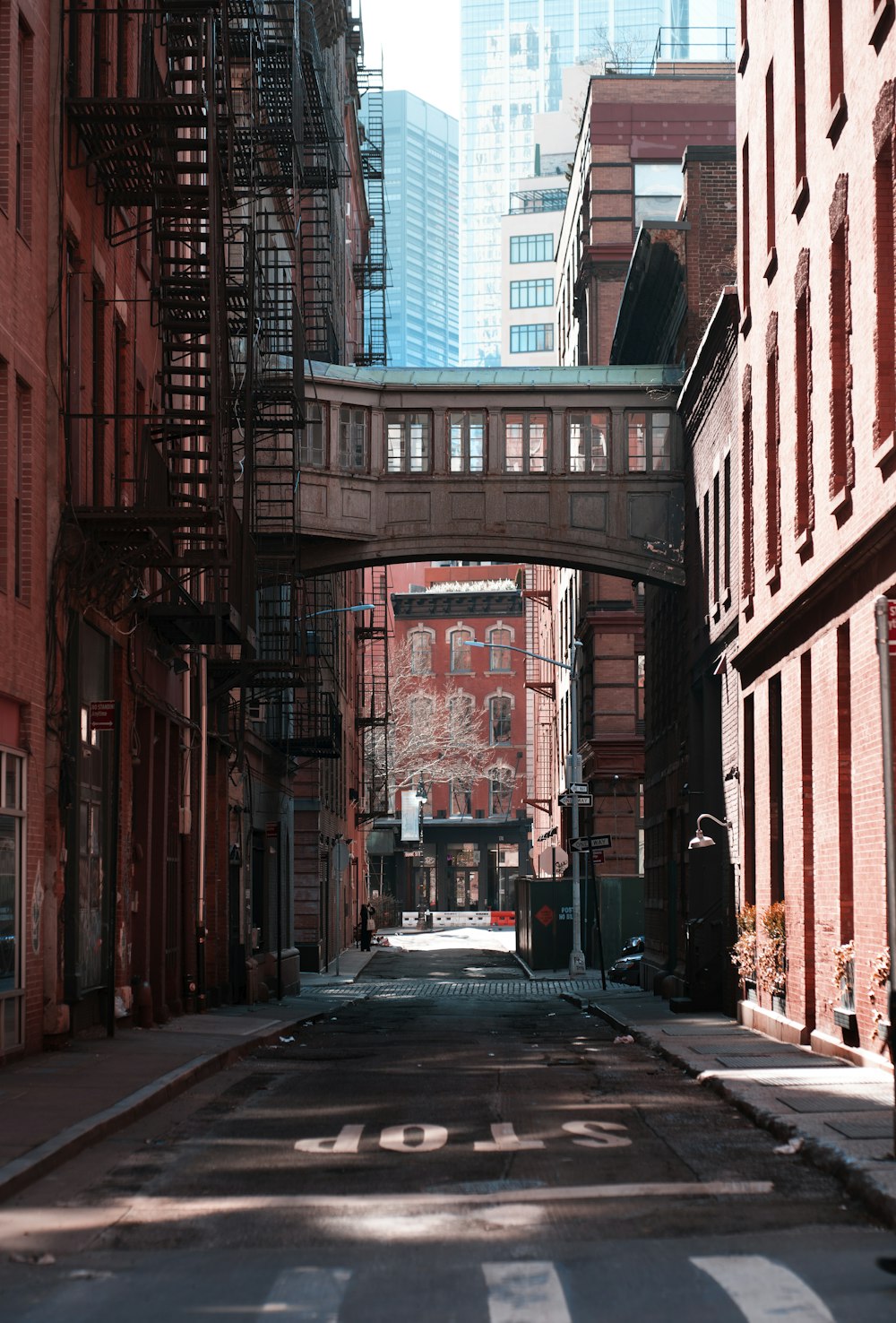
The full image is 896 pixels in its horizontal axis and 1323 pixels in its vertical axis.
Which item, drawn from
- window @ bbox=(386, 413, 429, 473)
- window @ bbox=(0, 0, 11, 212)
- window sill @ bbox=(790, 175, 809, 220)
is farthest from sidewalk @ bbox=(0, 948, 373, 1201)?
window @ bbox=(386, 413, 429, 473)

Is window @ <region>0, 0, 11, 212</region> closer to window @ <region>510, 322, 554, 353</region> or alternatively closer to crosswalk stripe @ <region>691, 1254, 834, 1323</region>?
crosswalk stripe @ <region>691, 1254, 834, 1323</region>

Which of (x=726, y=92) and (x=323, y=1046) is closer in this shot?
(x=323, y=1046)

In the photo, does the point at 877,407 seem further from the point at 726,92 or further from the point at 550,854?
the point at 550,854

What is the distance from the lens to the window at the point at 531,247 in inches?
6747

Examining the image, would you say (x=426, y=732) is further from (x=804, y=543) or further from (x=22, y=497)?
(x=22, y=497)

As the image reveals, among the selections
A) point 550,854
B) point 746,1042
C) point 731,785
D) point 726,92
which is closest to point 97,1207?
point 746,1042

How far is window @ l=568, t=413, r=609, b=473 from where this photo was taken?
115ft

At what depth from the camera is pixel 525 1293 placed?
7.55 m

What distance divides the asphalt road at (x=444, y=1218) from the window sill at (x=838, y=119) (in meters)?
9.77

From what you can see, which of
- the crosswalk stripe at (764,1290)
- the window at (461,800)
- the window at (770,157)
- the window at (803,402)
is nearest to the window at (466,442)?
the window at (770,157)

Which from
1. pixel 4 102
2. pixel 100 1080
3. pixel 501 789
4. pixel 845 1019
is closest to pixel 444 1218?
pixel 100 1080

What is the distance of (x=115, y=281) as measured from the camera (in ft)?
73.7

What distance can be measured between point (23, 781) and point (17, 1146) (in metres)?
7.11

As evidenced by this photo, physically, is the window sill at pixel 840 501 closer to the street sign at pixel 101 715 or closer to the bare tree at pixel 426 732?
the street sign at pixel 101 715
